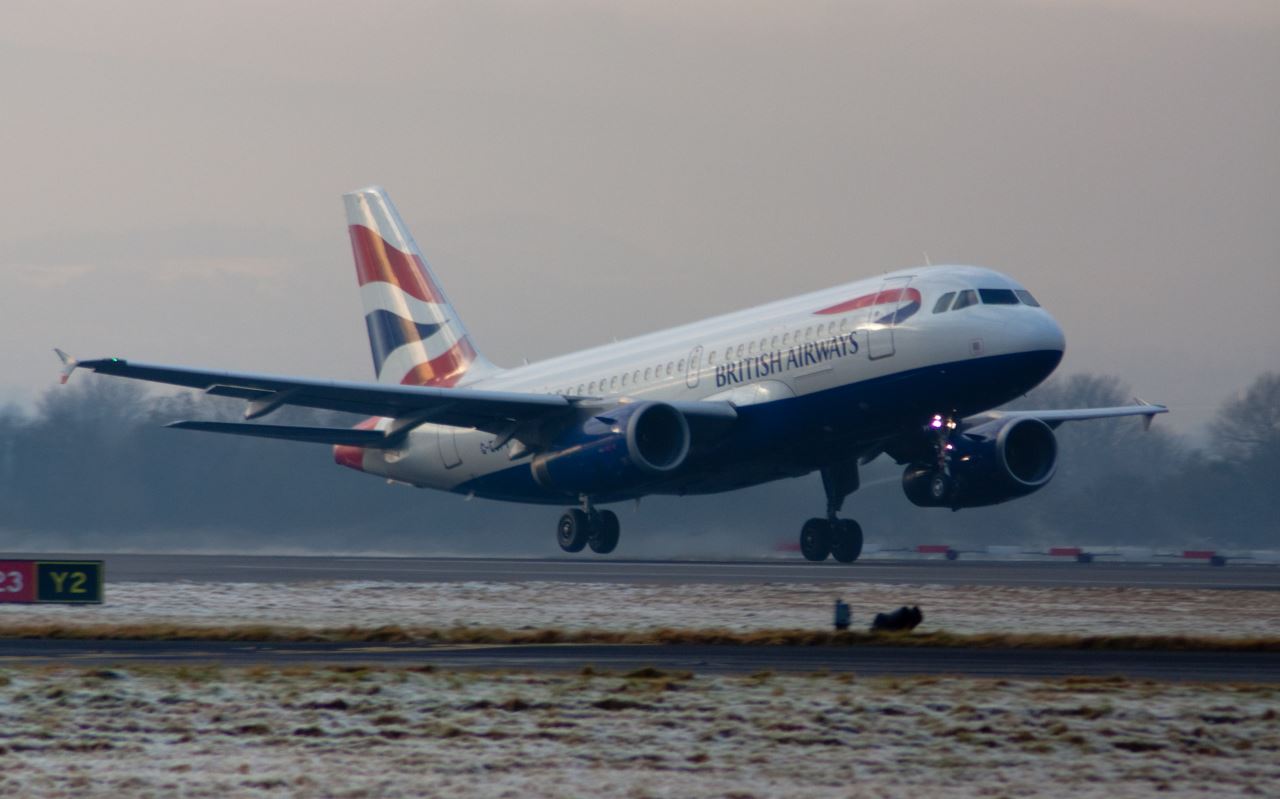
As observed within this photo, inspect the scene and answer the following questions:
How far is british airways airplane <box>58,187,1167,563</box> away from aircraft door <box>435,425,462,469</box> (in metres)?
0.06

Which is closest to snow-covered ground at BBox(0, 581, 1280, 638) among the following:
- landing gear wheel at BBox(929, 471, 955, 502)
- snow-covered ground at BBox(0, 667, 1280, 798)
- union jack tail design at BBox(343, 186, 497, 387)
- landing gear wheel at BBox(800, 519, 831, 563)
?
snow-covered ground at BBox(0, 667, 1280, 798)

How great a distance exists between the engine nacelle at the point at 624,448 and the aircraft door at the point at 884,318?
4423 millimetres

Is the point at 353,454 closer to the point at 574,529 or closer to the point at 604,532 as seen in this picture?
the point at 574,529

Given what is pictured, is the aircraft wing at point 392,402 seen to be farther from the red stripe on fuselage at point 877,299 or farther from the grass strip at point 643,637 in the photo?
the grass strip at point 643,637

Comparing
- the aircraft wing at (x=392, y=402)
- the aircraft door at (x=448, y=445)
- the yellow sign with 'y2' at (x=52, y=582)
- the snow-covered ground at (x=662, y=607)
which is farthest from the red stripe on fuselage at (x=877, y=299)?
the yellow sign with 'y2' at (x=52, y=582)

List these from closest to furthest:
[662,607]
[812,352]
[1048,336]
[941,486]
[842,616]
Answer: [842,616] → [662,607] → [1048,336] → [812,352] → [941,486]

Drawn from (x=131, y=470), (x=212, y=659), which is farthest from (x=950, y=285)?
(x=131, y=470)

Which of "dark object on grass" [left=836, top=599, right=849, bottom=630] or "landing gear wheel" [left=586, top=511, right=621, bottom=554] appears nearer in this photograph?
"dark object on grass" [left=836, top=599, right=849, bottom=630]

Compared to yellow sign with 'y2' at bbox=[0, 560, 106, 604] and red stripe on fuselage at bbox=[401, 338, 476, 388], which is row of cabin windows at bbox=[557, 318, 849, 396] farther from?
yellow sign with 'y2' at bbox=[0, 560, 106, 604]

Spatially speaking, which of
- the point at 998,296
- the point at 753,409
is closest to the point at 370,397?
the point at 753,409

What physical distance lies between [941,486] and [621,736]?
25.3 metres

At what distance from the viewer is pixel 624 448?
118ft

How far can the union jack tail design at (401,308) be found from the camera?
46438 mm

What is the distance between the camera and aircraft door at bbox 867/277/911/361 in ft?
113
